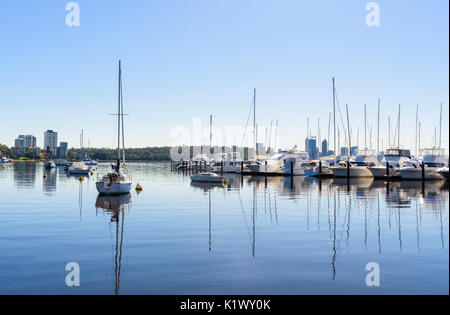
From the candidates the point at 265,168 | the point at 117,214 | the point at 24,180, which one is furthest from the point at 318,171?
the point at 117,214

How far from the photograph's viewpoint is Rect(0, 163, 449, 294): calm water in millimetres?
12672

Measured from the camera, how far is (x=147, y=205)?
34.4 meters

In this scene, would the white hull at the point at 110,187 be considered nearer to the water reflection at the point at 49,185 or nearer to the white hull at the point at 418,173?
the water reflection at the point at 49,185

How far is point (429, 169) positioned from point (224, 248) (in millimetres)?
59219

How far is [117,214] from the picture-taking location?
92.4 feet

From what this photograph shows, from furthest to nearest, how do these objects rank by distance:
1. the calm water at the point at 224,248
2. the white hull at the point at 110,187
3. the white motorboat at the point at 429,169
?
the white motorboat at the point at 429,169
the white hull at the point at 110,187
the calm water at the point at 224,248

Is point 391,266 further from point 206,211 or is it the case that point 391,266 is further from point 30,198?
point 30,198

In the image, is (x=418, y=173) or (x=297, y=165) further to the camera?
(x=297, y=165)

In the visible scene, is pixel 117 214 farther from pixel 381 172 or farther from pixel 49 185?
pixel 381 172

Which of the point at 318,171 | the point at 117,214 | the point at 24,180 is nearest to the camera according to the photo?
the point at 117,214

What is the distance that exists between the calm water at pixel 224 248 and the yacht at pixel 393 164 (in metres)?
40.7

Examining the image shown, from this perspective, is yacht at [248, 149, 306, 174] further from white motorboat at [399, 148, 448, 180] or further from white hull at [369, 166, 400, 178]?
white motorboat at [399, 148, 448, 180]

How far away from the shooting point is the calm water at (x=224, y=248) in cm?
1267

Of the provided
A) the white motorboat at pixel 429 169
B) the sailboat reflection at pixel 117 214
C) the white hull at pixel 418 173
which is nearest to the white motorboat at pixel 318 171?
the white motorboat at pixel 429 169
